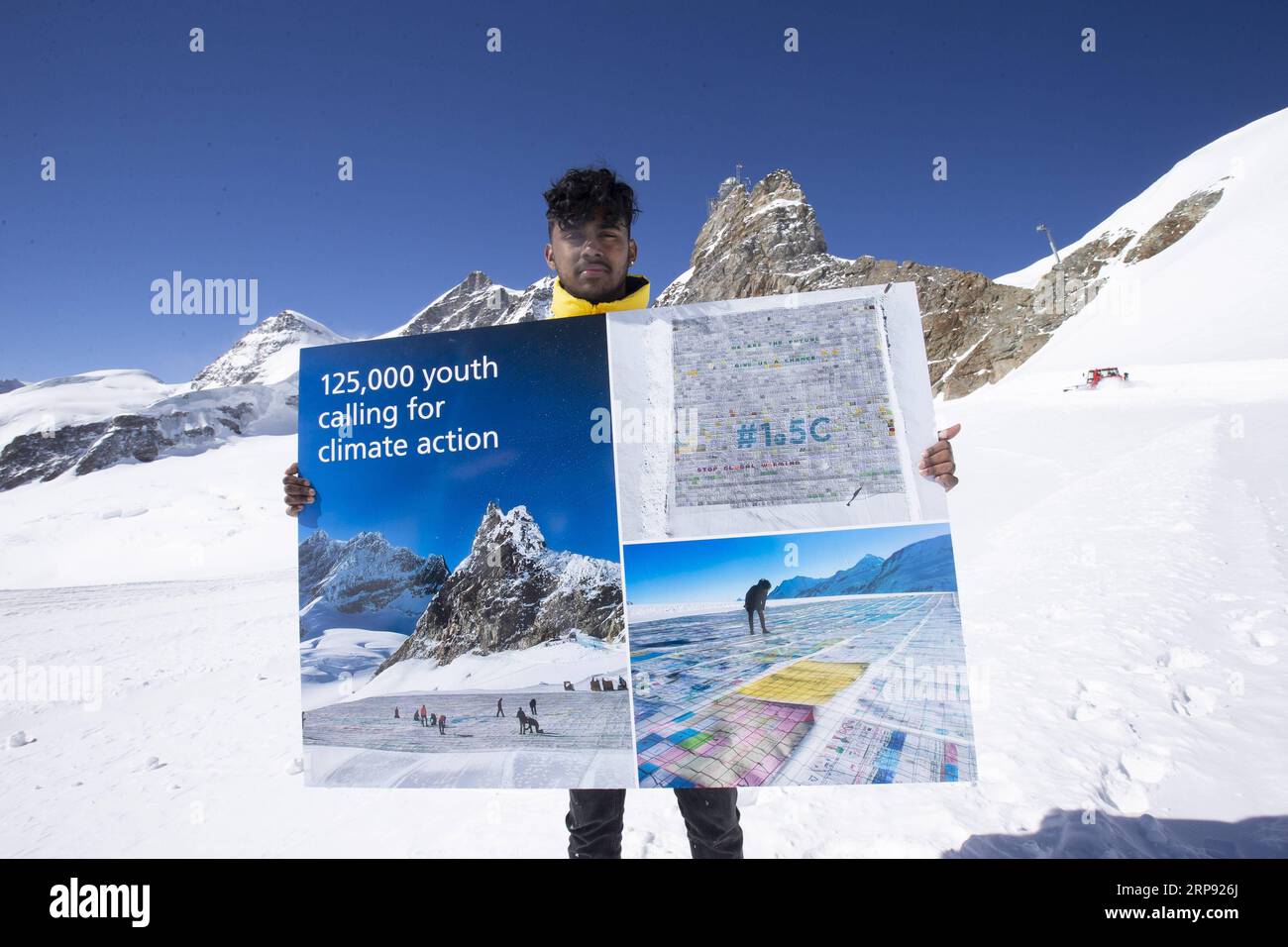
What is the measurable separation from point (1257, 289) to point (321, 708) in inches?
1493

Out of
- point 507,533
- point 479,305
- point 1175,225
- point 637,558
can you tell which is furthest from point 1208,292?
point 479,305

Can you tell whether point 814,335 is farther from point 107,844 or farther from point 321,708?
point 107,844

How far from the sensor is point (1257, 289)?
2495 cm

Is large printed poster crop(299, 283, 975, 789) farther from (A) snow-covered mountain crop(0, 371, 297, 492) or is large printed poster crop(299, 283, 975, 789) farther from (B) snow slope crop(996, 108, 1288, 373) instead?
(A) snow-covered mountain crop(0, 371, 297, 492)

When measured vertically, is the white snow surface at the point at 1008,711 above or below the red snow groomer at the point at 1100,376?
below

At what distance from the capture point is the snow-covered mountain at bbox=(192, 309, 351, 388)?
458ft

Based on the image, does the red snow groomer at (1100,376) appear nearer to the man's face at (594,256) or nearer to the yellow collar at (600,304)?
the yellow collar at (600,304)

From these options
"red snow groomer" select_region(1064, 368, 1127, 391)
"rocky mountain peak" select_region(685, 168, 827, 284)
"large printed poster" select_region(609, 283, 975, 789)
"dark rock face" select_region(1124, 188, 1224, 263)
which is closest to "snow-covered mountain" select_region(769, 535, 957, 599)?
"large printed poster" select_region(609, 283, 975, 789)

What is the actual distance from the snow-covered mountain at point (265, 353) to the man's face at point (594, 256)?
157m

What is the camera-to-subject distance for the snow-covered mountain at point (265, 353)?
140m

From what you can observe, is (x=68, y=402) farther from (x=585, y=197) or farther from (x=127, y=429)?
(x=585, y=197)

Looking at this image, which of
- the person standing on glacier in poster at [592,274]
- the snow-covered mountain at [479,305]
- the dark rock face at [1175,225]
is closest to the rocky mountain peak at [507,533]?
the person standing on glacier in poster at [592,274]

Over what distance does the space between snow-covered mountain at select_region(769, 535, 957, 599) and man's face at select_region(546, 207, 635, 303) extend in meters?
1.68
